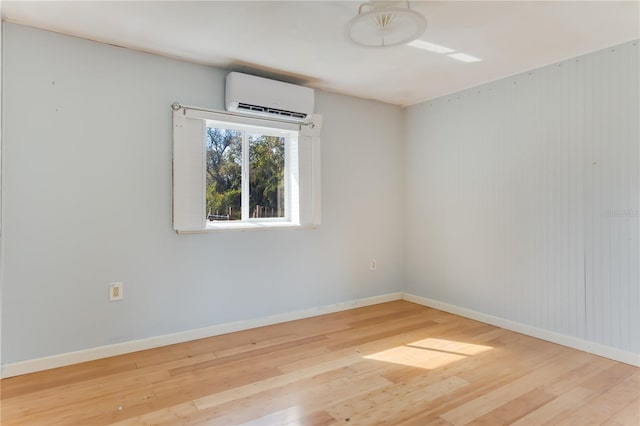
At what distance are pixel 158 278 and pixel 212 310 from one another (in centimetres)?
51

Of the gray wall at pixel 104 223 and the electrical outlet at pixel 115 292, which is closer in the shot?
the gray wall at pixel 104 223

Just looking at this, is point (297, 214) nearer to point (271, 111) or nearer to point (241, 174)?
point (241, 174)

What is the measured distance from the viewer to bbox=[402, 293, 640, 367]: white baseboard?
8.17 ft

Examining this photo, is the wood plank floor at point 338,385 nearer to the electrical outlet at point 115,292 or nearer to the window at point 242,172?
the electrical outlet at point 115,292

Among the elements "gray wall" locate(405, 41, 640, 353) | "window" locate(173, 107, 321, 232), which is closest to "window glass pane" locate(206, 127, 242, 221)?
"window" locate(173, 107, 321, 232)

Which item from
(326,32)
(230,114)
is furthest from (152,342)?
(326,32)

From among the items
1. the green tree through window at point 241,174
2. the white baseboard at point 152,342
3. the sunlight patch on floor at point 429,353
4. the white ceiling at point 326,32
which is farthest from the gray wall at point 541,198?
the green tree through window at point 241,174

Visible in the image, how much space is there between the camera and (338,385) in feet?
7.06

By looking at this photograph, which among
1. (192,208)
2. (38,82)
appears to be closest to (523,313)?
(192,208)

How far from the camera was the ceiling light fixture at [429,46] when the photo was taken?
8.25 feet

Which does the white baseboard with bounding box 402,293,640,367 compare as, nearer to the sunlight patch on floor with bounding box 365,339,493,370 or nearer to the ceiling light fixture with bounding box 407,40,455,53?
the sunlight patch on floor with bounding box 365,339,493,370

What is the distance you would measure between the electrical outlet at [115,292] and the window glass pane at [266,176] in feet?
3.92

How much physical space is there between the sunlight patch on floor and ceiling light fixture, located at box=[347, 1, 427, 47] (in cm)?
203

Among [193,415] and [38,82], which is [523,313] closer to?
[193,415]
